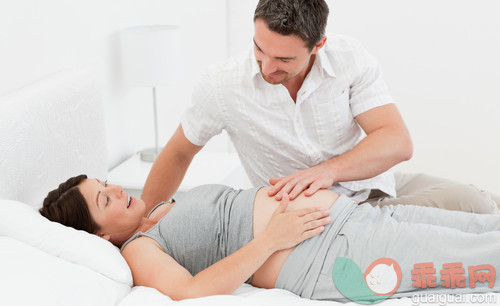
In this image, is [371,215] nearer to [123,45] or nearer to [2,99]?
[2,99]

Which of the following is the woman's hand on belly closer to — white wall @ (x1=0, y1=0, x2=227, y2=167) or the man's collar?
the man's collar

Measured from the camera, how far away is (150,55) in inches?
108

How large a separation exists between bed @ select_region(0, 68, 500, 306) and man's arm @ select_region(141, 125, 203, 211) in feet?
0.85

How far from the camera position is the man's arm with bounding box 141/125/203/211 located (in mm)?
2170

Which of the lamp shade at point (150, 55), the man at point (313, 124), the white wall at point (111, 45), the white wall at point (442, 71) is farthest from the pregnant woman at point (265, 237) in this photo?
the white wall at point (442, 71)

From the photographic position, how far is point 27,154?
1873 millimetres

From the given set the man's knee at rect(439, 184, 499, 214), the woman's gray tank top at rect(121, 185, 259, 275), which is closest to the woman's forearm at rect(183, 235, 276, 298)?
the woman's gray tank top at rect(121, 185, 259, 275)

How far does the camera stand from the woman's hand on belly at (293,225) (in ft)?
5.29

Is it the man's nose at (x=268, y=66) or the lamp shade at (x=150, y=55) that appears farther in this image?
the lamp shade at (x=150, y=55)

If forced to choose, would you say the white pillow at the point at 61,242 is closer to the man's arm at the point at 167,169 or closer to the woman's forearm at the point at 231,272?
the woman's forearm at the point at 231,272

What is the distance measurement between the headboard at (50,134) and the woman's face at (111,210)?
199 millimetres

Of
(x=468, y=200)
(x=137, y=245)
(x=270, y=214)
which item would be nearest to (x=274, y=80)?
(x=270, y=214)

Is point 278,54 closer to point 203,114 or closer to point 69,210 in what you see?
point 203,114

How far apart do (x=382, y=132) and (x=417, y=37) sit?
6.61 ft
